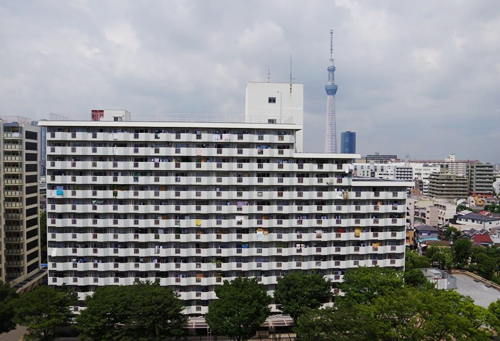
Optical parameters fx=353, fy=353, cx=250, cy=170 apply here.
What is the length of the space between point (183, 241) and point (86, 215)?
10.3m

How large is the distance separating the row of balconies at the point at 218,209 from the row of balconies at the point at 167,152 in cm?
523

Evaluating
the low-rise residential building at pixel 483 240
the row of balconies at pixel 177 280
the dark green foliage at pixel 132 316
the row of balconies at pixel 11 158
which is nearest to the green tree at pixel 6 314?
the row of balconies at pixel 177 280

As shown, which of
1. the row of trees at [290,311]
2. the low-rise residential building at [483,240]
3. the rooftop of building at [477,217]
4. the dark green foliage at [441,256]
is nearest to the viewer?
the row of trees at [290,311]

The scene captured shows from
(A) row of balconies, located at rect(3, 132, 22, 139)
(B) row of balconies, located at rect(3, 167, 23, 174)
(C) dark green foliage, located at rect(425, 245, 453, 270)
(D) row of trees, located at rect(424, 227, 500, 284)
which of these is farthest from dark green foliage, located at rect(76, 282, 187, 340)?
(C) dark green foliage, located at rect(425, 245, 453, 270)

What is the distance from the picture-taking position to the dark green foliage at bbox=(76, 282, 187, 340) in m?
28.8

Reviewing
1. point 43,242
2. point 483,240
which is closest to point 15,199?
point 43,242

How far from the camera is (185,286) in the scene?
36.7m

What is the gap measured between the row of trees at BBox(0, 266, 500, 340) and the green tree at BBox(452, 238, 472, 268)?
2631 centimetres

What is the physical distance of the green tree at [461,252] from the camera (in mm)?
54250

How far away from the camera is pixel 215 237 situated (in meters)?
36.5

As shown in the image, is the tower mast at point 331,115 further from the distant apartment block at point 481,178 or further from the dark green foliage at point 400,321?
the dark green foliage at point 400,321

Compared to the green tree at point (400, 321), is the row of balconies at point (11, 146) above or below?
above

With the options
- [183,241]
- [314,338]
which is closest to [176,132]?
[183,241]

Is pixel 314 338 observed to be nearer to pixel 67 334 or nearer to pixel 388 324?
pixel 388 324
